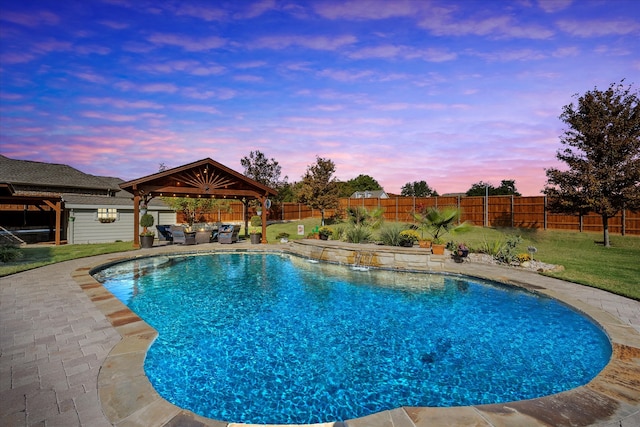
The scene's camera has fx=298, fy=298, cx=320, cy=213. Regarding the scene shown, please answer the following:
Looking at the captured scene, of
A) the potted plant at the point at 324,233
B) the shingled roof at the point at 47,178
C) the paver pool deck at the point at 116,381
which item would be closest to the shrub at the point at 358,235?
the potted plant at the point at 324,233

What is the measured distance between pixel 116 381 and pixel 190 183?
13.1 metres

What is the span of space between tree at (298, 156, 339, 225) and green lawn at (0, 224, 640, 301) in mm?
6904

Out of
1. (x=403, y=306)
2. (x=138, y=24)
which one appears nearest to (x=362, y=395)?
(x=403, y=306)

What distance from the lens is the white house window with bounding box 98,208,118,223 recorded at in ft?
58.0

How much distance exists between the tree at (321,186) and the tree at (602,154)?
1515cm

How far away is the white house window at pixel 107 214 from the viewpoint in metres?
17.7

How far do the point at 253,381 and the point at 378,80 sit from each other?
12682 mm

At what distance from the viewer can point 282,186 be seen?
3806cm

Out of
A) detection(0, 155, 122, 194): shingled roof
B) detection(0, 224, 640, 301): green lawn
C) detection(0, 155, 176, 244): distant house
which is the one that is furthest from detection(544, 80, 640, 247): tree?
detection(0, 155, 122, 194): shingled roof

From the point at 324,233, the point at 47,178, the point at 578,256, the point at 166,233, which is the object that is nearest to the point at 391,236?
the point at 324,233

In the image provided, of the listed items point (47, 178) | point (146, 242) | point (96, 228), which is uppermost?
point (47, 178)

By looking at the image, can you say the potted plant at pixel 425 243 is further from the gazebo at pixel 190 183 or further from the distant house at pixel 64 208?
the distant house at pixel 64 208

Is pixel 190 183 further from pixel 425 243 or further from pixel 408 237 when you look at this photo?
pixel 425 243

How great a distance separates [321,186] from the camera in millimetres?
25266
